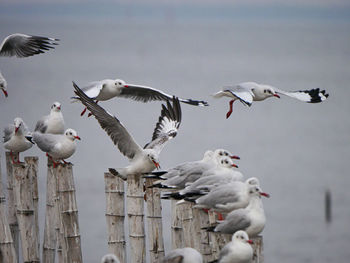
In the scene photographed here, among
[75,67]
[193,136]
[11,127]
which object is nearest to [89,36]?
[75,67]

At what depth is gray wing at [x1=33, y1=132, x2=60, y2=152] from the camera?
27.0ft

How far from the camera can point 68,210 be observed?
7.12 meters

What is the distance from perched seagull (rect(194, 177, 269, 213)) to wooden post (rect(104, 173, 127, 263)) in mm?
911

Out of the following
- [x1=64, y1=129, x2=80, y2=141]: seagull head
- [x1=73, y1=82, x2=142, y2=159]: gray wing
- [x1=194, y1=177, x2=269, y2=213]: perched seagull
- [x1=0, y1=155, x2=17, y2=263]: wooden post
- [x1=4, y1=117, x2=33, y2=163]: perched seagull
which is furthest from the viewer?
[x1=4, y1=117, x2=33, y2=163]: perched seagull

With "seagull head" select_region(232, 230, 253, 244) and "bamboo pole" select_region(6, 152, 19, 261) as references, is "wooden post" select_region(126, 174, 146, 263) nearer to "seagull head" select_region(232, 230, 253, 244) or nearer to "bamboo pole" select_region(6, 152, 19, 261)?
"seagull head" select_region(232, 230, 253, 244)

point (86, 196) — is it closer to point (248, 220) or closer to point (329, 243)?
point (329, 243)

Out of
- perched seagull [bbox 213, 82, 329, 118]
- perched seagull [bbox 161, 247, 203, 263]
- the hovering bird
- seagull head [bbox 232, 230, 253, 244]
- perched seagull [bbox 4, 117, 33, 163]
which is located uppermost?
the hovering bird

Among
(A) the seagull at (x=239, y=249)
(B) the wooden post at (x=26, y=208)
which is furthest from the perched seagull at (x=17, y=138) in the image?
(A) the seagull at (x=239, y=249)

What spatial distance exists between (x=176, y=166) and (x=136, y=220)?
71 cm

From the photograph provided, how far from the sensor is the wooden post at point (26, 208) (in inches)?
302

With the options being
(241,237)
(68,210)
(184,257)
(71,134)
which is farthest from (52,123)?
(241,237)

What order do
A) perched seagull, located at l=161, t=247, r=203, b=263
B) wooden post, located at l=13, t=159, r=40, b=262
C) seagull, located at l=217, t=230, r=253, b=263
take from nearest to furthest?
1. seagull, located at l=217, t=230, r=253, b=263
2. perched seagull, located at l=161, t=247, r=203, b=263
3. wooden post, located at l=13, t=159, r=40, b=262

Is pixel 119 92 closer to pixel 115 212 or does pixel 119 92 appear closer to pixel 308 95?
pixel 308 95

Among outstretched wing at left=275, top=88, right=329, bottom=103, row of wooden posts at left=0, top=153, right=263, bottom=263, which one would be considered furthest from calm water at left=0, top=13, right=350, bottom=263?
row of wooden posts at left=0, top=153, right=263, bottom=263
